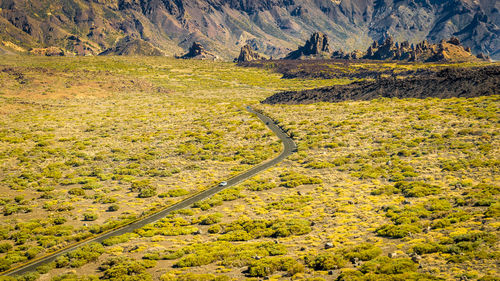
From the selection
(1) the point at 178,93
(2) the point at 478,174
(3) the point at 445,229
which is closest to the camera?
(3) the point at 445,229

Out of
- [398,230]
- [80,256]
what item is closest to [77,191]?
[80,256]

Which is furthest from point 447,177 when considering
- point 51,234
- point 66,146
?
point 66,146

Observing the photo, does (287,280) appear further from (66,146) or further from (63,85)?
(63,85)

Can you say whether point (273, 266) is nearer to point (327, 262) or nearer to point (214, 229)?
point (327, 262)

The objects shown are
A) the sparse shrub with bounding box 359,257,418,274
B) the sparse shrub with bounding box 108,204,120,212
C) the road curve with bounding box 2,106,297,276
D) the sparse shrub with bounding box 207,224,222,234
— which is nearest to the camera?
the sparse shrub with bounding box 359,257,418,274

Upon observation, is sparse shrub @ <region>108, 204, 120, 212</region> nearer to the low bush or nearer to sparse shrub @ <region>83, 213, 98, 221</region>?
sparse shrub @ <region>83, 213, 98, 221</region>

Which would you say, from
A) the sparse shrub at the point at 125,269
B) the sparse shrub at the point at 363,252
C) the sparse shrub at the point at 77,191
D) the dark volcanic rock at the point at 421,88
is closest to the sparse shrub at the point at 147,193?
the sparse shrub at the point at 77,191

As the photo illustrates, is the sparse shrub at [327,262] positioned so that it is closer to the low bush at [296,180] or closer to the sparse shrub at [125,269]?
the sparse shrub at [125,269]

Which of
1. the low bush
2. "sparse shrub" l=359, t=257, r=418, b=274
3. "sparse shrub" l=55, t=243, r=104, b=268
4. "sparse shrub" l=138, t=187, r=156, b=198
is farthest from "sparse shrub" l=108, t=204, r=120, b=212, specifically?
"sparse shrub" l=359, t=257, r=418, b=274
